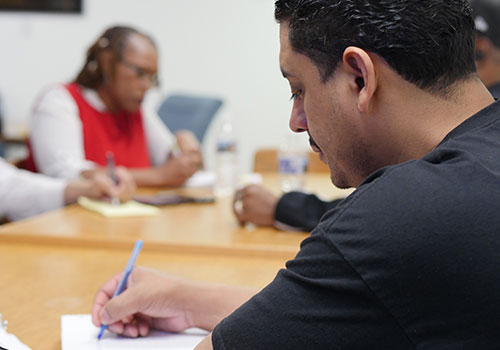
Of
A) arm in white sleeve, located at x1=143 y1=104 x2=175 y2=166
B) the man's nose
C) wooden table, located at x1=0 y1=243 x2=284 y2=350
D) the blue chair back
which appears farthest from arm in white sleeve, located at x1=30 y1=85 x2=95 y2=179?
the man's nose

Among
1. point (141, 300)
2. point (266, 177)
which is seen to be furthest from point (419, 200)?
point (266, 177)

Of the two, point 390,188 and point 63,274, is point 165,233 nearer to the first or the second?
point 63,274

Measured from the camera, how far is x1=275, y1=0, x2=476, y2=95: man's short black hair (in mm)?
730

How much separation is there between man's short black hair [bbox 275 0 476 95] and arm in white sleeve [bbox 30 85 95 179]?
1868 millimetres

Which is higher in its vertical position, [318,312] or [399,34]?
[399,34]

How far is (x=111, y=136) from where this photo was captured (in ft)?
9.36

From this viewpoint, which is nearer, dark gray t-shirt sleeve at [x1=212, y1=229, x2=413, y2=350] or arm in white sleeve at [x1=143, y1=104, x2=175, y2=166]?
dark gray t-shirt sleeve at [x1=212, y1=229, x2=413, y2=350]

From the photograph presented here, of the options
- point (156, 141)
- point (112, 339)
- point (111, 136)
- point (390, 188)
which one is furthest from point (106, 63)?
point (390, 188)

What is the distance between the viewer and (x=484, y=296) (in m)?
0.61

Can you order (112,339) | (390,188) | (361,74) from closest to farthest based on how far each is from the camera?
(390,188) < (361,74) < (112,339)

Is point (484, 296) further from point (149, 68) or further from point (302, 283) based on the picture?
point (149, 68)

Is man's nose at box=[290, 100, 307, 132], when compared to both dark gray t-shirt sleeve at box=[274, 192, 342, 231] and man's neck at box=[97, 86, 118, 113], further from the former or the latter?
man's neck at box=[97, 86, 118, 113]

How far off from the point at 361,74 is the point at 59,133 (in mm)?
2093

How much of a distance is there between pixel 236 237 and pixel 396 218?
103 cm
